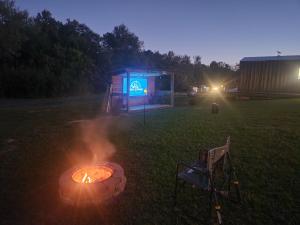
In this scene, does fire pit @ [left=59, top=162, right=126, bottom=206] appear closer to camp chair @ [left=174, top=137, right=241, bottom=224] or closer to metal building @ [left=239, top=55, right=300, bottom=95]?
camp chair @ [left=174, top=137, right=241, bottom=224]

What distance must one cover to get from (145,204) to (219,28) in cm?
2199

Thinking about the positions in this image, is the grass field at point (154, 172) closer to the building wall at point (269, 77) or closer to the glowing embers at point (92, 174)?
the glowing embers at point (92, 174)

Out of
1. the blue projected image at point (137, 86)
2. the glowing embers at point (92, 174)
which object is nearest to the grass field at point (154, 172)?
the glowing embers at point (92, 174)

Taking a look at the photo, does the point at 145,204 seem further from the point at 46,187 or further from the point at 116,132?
the point at 116,132

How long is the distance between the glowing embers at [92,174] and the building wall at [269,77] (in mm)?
19792

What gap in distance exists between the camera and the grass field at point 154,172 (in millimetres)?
3309

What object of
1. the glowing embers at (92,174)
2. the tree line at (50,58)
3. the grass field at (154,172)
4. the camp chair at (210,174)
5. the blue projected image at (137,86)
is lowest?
the grass field at (154,172)

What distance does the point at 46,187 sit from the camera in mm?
4230

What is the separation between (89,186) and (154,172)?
1.60 meters

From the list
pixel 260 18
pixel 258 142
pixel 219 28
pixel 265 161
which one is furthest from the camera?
pixel 219 28

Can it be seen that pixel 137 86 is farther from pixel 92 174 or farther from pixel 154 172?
pixel 92 174

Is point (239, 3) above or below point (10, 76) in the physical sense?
above

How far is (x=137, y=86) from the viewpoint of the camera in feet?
54.8

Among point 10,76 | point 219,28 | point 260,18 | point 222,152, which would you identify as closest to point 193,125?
point 222,152
